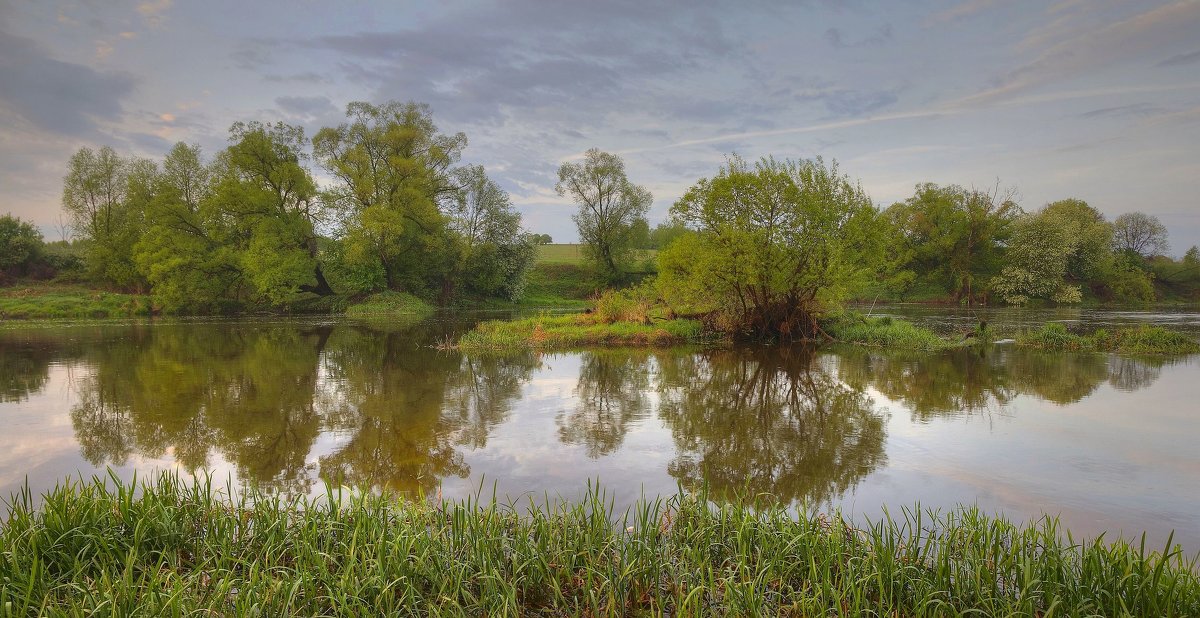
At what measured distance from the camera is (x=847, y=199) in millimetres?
23875

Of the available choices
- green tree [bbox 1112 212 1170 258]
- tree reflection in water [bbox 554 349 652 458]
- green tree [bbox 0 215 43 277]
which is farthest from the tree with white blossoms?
green tree [bbox 0 215 43 277]

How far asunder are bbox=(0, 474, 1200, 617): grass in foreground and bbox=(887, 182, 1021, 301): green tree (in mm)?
59002

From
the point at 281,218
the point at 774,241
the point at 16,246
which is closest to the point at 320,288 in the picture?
the point at 281,218

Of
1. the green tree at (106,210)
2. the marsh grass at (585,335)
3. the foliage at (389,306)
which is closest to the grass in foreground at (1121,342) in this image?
the marsh grass at (585,335)

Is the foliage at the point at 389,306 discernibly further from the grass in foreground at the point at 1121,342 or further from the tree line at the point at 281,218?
the grass in foreground at the point at 1121,342

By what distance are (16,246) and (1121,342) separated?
69267 millimetres

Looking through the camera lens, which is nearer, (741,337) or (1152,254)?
(741,337)

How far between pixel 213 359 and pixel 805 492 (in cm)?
2010

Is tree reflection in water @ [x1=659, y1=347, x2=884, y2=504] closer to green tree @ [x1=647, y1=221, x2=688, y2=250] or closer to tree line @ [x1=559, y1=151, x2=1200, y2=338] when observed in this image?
tree line @ [x1=559, y1=151, x2=1200, y2=338]

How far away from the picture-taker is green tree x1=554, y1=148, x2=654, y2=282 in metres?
58.5

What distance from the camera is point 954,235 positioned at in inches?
2339

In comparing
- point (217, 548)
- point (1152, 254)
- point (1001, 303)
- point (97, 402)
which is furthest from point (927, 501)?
point (1152, 254)

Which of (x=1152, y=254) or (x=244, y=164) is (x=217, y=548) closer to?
(x=244, y=164)

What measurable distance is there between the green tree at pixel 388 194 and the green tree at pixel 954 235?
148 feet
